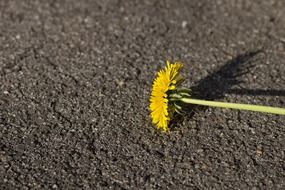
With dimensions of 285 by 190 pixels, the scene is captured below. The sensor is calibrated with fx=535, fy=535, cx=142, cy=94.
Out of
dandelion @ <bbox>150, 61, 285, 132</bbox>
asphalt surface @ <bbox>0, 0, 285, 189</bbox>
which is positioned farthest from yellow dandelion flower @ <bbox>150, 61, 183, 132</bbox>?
asphalt surface @ <bbox>0, 0, 285, 189</bbox>

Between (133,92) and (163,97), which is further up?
(133,92)

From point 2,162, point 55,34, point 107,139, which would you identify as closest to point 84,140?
point 107,139

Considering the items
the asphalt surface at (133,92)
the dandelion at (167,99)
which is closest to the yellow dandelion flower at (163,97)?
the dandelion at (167,99)

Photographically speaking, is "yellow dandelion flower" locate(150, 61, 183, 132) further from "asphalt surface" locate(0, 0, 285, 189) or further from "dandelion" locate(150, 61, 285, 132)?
"asphalt surface" locate(0, 0, 285, 189)

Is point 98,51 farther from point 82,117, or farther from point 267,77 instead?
point 267,77

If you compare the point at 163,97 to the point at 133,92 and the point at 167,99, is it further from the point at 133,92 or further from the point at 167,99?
the point at 133,92

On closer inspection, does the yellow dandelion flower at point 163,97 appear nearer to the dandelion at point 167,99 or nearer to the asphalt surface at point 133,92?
the dandelion at point 167,99

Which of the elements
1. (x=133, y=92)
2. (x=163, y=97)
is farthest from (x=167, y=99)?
(x=133, y=92)

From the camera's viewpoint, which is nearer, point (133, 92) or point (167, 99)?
point (167, 99)
